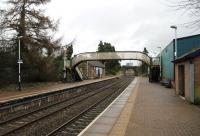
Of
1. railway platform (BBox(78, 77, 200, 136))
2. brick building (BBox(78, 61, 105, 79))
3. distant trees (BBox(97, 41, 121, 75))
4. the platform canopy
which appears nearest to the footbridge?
the platform canopy

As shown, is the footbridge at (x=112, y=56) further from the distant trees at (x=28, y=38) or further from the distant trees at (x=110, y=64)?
the distant trees at (x=110, y=64)

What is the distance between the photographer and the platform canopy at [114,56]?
218ft

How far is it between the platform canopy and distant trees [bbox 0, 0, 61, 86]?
19481mm

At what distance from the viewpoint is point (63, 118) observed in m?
18.8

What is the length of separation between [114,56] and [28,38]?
25.7m

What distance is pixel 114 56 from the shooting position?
68.2m

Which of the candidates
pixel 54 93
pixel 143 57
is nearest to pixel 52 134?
pixel 54 93

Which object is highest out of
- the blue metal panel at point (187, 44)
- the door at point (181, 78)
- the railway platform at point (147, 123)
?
the blue metal panel at point (187, 44)

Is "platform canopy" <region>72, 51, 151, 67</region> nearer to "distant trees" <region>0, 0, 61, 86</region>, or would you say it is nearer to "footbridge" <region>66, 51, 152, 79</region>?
"footbridge" <region>66, 51, 152, 79</region>

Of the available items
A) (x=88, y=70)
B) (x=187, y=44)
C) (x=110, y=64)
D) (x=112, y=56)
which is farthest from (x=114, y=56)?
(x=110, y=64)

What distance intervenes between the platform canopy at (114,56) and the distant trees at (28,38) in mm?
19481

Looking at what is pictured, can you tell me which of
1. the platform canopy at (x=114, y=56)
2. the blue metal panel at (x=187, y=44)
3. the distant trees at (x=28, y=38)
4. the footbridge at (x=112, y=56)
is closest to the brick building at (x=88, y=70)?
the footbridge at (x=112, y=56)

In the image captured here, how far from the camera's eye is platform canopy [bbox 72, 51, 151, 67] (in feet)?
218

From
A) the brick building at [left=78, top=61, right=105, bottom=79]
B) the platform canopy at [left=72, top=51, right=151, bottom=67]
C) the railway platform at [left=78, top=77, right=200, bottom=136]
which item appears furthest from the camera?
the brick building at [left=78, top=61, right=105, bottom=79]
